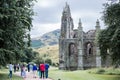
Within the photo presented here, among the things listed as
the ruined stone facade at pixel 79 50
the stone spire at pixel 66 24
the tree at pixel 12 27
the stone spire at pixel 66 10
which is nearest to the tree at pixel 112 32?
the tree at pixel 12 27

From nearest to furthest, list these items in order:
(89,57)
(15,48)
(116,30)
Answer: (15,48), (116,30), (89,57)

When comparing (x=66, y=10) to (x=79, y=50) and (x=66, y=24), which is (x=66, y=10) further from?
(x=79, y=50)

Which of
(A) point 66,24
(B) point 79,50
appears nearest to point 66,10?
(A) point 66,24

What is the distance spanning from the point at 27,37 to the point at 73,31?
60847 millimetres

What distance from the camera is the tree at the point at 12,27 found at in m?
29.6

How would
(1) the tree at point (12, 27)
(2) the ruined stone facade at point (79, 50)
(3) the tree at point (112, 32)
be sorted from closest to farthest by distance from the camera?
(1) the tree at point (12, 27) → (3) the tree at point (112, 32) → (2) the ruined stone facade at point (79, 50)

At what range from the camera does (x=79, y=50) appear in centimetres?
8931

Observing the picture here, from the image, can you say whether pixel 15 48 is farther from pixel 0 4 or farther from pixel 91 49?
pixel 91 49

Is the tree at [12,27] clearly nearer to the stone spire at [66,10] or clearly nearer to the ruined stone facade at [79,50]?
the ruined stone facade at [79,50]

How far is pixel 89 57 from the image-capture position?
89.9 meters

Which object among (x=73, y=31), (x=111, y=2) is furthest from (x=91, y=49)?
(x=111, y=2)

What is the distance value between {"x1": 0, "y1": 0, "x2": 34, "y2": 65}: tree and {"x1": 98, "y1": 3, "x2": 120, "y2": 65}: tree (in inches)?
422

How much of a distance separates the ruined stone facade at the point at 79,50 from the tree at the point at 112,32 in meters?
43.6

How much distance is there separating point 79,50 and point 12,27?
195 ft
